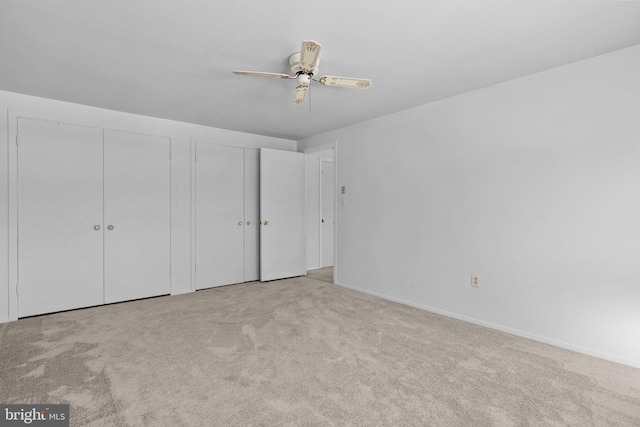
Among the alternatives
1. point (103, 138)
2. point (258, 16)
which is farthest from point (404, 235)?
point (103, 138)

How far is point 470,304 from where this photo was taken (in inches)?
128

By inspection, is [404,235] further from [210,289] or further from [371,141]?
[210,289]

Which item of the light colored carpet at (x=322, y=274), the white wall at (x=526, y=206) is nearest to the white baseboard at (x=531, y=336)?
the white wall at (x=526, y=206)

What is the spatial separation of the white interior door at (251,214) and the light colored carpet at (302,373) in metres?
1.68

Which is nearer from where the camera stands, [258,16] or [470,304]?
[258,16]

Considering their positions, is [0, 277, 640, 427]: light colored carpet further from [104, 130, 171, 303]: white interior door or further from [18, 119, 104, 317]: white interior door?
[104, 130, 171, 303]: white interior door

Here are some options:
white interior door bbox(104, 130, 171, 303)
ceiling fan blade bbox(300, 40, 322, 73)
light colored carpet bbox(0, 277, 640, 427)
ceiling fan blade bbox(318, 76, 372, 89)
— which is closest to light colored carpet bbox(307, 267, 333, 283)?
light colored carpet bbox(0, 277, 640, 427)

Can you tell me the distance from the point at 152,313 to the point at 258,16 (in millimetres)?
3156

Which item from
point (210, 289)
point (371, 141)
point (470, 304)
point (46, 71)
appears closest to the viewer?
point (46, 71)

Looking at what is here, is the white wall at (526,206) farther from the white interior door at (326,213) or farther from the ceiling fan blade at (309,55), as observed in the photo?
the white interior door at (326,213)

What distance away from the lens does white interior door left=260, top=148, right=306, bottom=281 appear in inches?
198

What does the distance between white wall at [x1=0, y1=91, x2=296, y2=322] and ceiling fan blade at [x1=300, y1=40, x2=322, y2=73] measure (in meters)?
2.72

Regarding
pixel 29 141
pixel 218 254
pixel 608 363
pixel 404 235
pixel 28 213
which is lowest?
pixel 608 363

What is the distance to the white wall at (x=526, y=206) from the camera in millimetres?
2412
